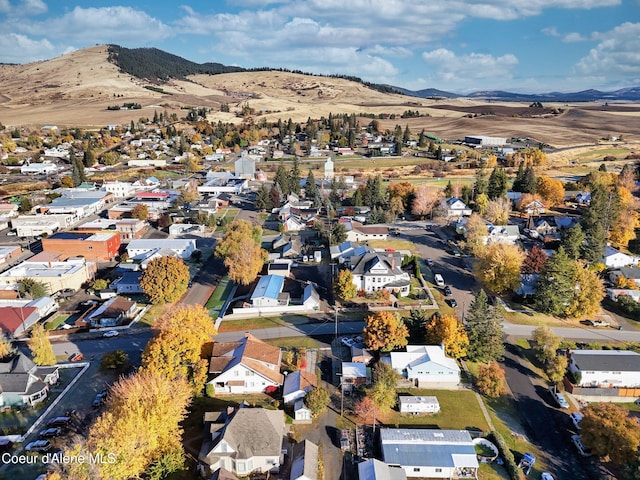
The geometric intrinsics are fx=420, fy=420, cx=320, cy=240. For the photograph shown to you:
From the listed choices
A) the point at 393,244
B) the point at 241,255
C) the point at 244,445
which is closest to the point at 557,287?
the point at 393,244

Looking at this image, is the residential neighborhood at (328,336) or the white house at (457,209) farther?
the white house at (457,209)

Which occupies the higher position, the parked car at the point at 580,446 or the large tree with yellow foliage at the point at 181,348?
the large tree with yellow foliage at the point at 181,348

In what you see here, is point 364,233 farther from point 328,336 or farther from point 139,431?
point 139,431

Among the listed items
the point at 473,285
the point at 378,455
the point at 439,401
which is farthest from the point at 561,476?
the point at 473,285

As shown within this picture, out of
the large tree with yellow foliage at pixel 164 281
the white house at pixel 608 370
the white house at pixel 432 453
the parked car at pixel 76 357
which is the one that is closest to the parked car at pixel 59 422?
the parked car at pixel 76 357

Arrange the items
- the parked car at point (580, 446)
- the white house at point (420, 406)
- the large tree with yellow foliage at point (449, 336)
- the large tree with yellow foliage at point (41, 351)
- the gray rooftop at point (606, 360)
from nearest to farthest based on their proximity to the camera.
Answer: the parked car at point (580, 446)
the white house at point (420, 406)
the gray rooftop at point (606, 360)
the large tree with yellow foliage at point (41, 351)
the large tree with yellow foliage at point (449, 336)

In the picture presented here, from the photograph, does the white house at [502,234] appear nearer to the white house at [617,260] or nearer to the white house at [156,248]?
the white house at [617,260]
